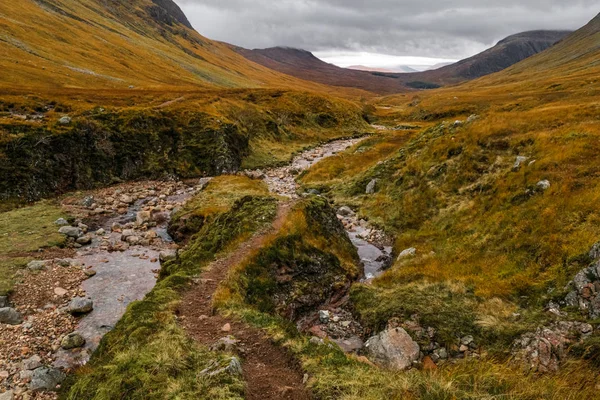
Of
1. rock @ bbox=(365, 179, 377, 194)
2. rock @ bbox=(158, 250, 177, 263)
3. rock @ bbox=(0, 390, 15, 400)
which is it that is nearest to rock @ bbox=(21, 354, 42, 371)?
rock @ bbox=(0, 390, 15, 400)

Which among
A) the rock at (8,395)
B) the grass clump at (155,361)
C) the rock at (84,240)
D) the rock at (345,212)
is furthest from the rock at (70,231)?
the rock at (345,212)

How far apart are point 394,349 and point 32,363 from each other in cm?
1514

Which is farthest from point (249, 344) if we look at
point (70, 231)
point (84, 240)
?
point (70, 231)

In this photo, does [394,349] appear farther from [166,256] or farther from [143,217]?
[143,217]

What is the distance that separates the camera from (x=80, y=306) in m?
19.2

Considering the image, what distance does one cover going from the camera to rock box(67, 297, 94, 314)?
19031 millimetres

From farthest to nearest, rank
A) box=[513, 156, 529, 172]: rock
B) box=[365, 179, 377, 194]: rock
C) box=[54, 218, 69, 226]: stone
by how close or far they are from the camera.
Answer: box=[365, 179, 377, 194]: rock
box=[54, 218, 69, 226]: stone
box=[513, 156, 529, 172]: rock

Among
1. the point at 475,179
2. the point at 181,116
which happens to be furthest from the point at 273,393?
the point at 181,116

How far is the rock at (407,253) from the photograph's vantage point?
2400 cm

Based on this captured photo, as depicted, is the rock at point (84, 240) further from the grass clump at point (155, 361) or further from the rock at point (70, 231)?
the grass clump at point (155, 361)

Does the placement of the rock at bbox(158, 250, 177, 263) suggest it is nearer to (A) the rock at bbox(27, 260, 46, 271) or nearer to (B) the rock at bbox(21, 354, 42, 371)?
(A) the rock at bbox(27, 260, 46, 271)

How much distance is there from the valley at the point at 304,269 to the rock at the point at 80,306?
0.52 feet

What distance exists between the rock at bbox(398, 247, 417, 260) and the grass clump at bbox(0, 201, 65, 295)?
24.2 m

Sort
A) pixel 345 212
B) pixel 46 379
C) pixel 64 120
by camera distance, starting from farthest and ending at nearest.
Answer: pixel 64 120
pixel 345 212
pixel 46 379
